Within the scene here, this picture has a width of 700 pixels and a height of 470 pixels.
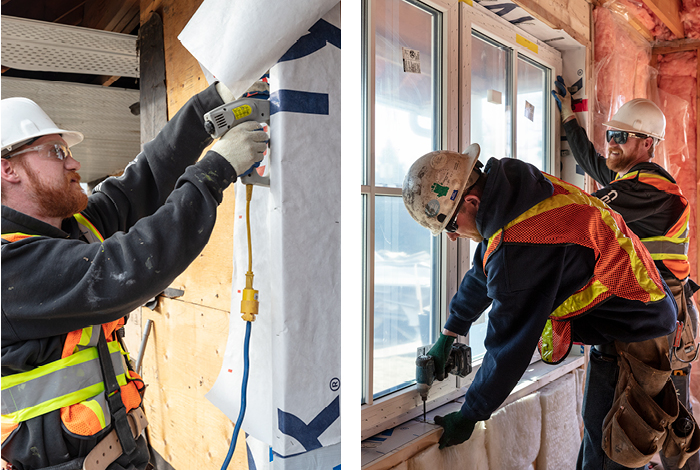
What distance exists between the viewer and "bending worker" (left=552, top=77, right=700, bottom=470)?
1.87 meters

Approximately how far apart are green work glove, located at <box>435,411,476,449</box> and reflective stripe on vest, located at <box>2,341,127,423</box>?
37.1 inches

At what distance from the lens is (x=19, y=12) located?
67 centimetres

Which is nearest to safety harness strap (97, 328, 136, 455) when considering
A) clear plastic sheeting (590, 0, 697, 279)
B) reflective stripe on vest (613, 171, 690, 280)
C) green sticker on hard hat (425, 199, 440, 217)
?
green sticker on hard hat (425, 199, 440, 217)

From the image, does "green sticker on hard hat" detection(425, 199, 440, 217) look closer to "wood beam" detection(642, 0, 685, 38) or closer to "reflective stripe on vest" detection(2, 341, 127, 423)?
"reflective stripe on vest" detection(2, 341, 127, 423)

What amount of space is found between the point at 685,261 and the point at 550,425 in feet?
3.13

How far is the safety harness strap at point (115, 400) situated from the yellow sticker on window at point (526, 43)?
190cm

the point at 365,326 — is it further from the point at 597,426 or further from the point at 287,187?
the point at 597,426

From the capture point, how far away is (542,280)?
1.13 m

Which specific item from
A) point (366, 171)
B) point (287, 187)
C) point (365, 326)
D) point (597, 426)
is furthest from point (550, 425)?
point (287, 187)

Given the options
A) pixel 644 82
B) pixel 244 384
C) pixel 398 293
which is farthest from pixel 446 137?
pixel 644 82

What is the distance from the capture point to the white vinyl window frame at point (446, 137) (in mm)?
1263

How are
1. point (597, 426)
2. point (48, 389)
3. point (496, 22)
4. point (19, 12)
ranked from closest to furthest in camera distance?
point (19, 12) → point (48, 389) → point (597, 426) → point (496, 22)

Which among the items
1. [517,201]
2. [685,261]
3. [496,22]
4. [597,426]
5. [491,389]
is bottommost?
[597,426]

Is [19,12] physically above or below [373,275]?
above
